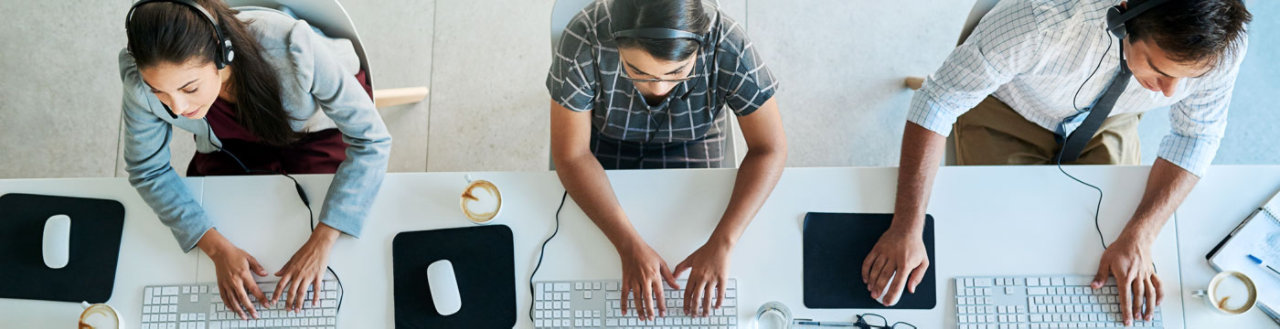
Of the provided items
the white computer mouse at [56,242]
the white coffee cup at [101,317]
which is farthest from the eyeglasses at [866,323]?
the white computer mouse at [56,242]

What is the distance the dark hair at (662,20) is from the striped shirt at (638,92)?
0.11 meters

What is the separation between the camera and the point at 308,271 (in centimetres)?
152

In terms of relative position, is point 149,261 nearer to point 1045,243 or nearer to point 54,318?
point 54,318

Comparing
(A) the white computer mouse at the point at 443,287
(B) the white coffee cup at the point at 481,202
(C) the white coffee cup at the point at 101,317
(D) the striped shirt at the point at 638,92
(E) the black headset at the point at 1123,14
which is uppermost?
(E) the black headset at the point at 1123,14

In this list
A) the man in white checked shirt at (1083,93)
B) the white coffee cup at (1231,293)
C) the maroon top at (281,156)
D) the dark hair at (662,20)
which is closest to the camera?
the dark hair at (662,20)

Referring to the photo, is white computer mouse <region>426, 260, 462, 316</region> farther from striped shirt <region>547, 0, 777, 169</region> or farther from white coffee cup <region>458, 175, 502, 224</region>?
striped shirt <region>547, 0, 777, 169</region>

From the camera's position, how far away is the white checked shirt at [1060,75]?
55.7 inches

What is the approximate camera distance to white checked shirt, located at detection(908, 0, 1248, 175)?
4.64 feet

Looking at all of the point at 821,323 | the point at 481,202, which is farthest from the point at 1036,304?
the point at 481,202

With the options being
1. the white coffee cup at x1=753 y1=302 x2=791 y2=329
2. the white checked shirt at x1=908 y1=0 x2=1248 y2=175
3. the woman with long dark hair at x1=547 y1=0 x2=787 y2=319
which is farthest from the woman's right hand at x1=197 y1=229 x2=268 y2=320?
the white checked shirt at x1=908 y1=0 x2=1248 y2=175

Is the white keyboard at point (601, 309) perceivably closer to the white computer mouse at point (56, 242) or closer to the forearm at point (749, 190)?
the forearm at point (749, 190)

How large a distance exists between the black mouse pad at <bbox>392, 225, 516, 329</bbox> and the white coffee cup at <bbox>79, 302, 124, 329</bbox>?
52 cm

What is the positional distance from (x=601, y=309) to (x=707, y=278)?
0.21 m

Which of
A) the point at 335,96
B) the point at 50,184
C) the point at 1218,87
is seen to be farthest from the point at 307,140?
the point at 1218,87
